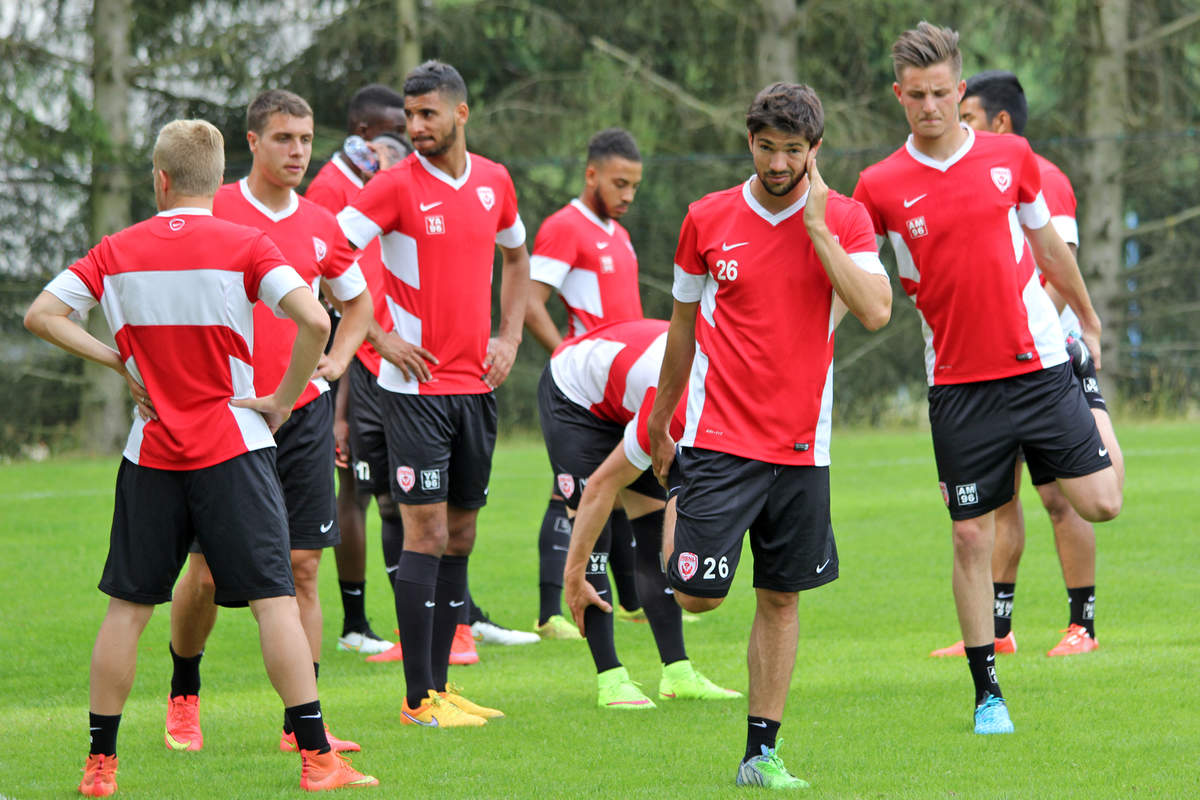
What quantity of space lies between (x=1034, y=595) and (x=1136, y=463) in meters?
6.27

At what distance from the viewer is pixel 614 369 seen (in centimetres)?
622

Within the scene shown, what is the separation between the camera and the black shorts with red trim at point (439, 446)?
18.7 feet

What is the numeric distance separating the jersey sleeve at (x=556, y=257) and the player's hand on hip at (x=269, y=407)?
3.31 metres

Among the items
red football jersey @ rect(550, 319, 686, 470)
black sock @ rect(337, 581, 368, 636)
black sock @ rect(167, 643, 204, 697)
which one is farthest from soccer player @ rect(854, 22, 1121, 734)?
black sock @ rect(337, 581, 368, 636)

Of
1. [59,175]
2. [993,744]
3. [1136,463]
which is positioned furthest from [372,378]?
[59,175]

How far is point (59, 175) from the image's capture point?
1638 cm

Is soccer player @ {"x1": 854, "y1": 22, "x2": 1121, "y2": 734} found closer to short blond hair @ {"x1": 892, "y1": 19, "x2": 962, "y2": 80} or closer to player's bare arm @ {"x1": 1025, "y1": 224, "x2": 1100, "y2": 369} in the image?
short blond hair @ {"x1": 892, "y1": 19, "x2": 962, "y2": 80}

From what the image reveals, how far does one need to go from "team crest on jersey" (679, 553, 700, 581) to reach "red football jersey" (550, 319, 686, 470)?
4.22 ft

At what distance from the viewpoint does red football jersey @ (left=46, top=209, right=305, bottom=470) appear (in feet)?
14.4

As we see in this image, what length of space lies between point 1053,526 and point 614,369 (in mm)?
2142

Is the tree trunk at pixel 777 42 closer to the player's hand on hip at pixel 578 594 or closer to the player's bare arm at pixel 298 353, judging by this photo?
the player's hand on hip at pixel 578 594

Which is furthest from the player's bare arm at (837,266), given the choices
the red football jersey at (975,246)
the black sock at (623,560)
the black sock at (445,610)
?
the black sock at (623,560)

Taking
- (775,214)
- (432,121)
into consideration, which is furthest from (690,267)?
(432,121)

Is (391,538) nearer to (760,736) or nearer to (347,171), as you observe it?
(347,171)
